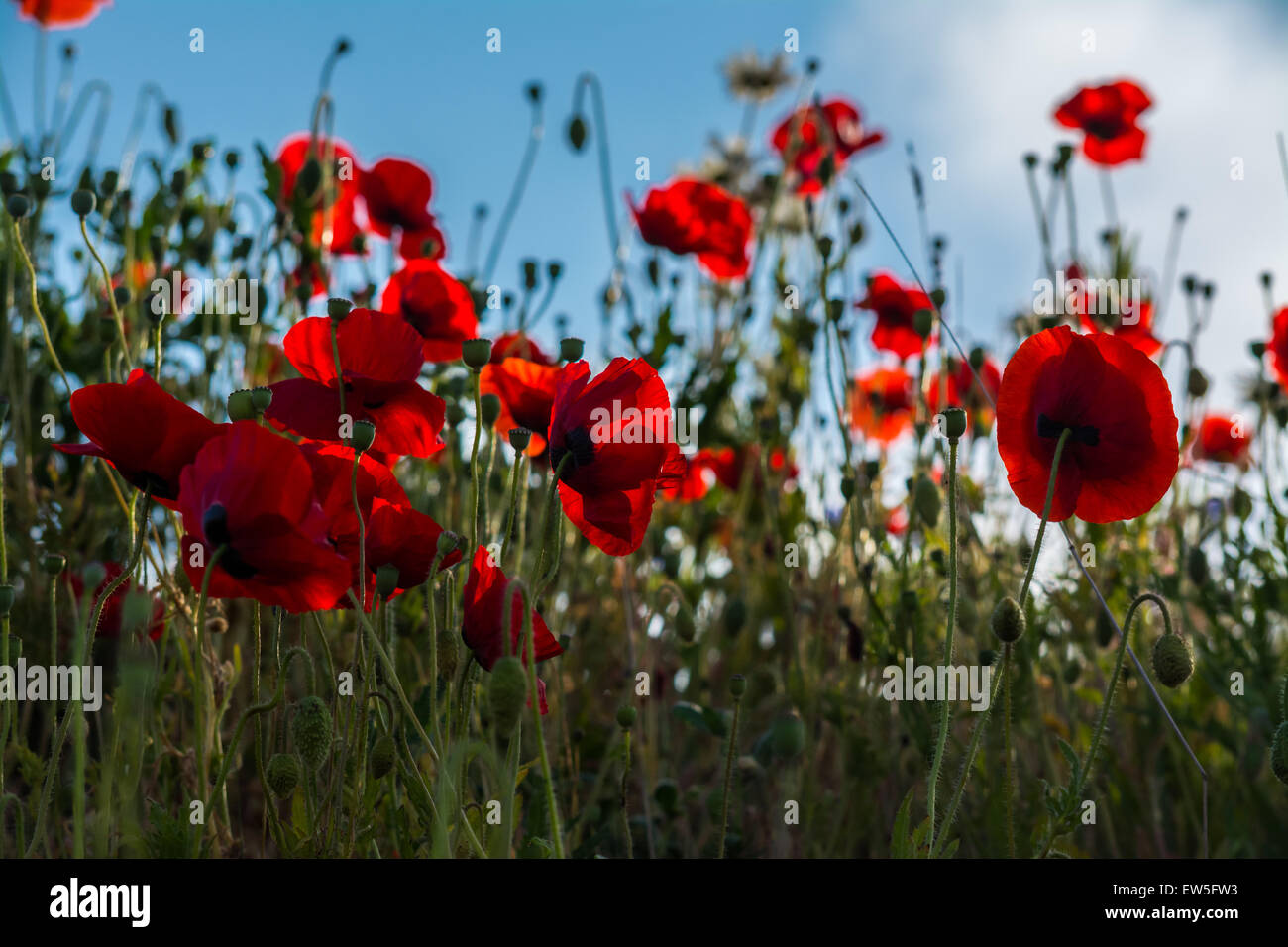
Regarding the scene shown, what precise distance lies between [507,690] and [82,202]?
0.85m

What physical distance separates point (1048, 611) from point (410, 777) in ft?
3.40

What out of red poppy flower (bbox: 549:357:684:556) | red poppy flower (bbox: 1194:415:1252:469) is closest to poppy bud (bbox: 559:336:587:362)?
red poppy flower (bbox: 549:357:684:556)

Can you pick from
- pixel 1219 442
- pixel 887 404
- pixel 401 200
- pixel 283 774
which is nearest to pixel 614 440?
pixel 283 774

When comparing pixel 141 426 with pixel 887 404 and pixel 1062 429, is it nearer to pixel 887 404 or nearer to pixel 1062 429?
pixel 1062 429

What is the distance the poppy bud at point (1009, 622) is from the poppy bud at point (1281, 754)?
0.25m

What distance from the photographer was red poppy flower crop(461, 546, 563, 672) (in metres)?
0.89

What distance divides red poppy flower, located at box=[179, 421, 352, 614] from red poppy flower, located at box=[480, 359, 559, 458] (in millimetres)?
437

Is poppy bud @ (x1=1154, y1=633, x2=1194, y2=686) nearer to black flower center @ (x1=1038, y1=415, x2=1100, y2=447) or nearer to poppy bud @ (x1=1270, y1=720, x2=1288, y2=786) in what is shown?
poppy bud @ (x1=1270, y1=720, x2=1288, y2=786)

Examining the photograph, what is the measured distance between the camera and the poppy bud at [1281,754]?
87cm

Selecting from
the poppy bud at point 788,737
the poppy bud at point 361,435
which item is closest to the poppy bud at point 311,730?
the poppy bud at point 361,435

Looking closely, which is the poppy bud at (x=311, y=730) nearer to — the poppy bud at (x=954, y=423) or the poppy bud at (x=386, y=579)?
the poppy bud at (x=386, y=579)

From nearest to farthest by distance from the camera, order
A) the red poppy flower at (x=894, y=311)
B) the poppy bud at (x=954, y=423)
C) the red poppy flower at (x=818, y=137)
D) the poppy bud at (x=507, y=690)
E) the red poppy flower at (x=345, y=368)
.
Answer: the poppy bud at (x=507, y=690), the poppy bud at (x=954, y=423), the red poppy flower at (x=345, y=368), the red poppy flower at (x=894, y=311), the red poppy flower at (x=818, y=137)

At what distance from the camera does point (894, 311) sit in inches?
93.0
